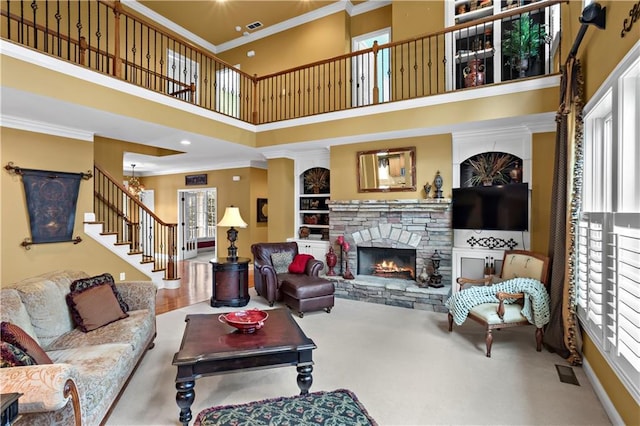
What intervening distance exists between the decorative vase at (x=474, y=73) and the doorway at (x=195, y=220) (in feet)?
22.1

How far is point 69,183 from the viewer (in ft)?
16.3

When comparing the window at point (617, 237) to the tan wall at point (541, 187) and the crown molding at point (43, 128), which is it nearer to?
the tan wall at point (541, 187)

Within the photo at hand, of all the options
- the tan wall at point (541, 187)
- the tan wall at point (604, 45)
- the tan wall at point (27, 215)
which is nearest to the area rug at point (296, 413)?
the tan wall at point (604, 45)

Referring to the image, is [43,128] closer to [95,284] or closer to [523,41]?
[95,284]

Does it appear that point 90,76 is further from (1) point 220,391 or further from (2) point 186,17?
(2) point 186,17

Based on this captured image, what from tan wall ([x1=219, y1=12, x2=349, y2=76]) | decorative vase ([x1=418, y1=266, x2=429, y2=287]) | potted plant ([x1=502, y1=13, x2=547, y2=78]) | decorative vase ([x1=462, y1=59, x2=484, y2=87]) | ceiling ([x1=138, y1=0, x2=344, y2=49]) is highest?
ceiling ([x1=138, y1=0, x2=344, y2=49])

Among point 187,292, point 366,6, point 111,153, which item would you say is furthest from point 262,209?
point 366,6

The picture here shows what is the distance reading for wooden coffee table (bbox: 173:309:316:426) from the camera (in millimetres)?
2119

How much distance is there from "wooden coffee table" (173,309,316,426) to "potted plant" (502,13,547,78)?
4929 mm

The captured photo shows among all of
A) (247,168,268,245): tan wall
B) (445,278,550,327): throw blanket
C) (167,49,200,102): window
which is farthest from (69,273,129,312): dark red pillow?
(247,168,268,245): tan wall

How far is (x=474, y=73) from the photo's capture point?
4.90 meters

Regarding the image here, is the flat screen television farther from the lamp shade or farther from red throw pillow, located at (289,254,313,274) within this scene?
the lamp shade

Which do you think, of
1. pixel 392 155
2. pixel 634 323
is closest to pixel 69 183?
pixel 392 155

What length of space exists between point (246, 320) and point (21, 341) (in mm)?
1363
